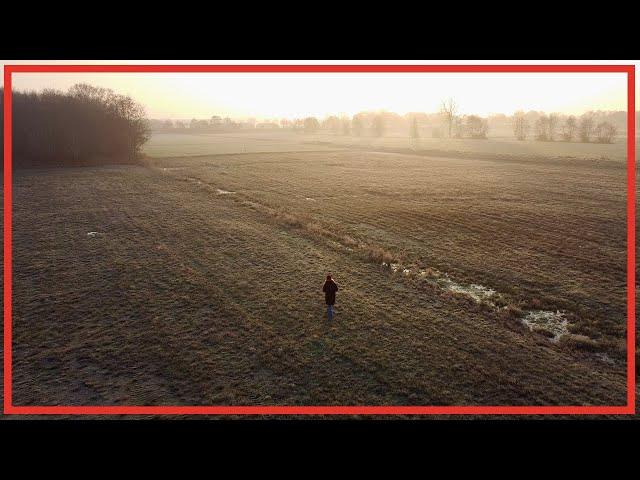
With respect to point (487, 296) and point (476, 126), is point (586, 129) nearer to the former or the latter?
point (476, 126)

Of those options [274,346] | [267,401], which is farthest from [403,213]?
[267,401]

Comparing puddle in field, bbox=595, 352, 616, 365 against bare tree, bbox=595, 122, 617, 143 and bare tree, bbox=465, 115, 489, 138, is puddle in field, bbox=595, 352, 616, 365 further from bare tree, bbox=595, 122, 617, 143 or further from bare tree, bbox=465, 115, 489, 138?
bare tree, bbox=465, 115, 489, 138


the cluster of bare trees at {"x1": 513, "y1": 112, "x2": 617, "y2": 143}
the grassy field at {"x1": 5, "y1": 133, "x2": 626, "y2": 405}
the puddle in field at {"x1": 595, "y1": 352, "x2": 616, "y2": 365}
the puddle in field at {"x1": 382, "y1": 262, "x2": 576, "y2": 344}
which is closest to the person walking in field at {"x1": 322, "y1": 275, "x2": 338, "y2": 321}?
the grassy field at {"x1": 5, "y1": 133, "x2": 626, "y2": 405}

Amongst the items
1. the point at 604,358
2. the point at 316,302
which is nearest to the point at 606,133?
the point at 604,358

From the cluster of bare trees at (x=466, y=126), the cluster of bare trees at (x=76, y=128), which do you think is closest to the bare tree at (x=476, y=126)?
the cluster of bare trees at (x=466, y=126)

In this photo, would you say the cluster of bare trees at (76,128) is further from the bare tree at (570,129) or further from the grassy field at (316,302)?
the bare tree at (570,129)

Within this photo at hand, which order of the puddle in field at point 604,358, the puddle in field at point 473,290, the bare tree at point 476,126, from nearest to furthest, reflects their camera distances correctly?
the puddle in field at point 604,358 < the puddle in field at point 473,290 < the bare tree at point 476,126
